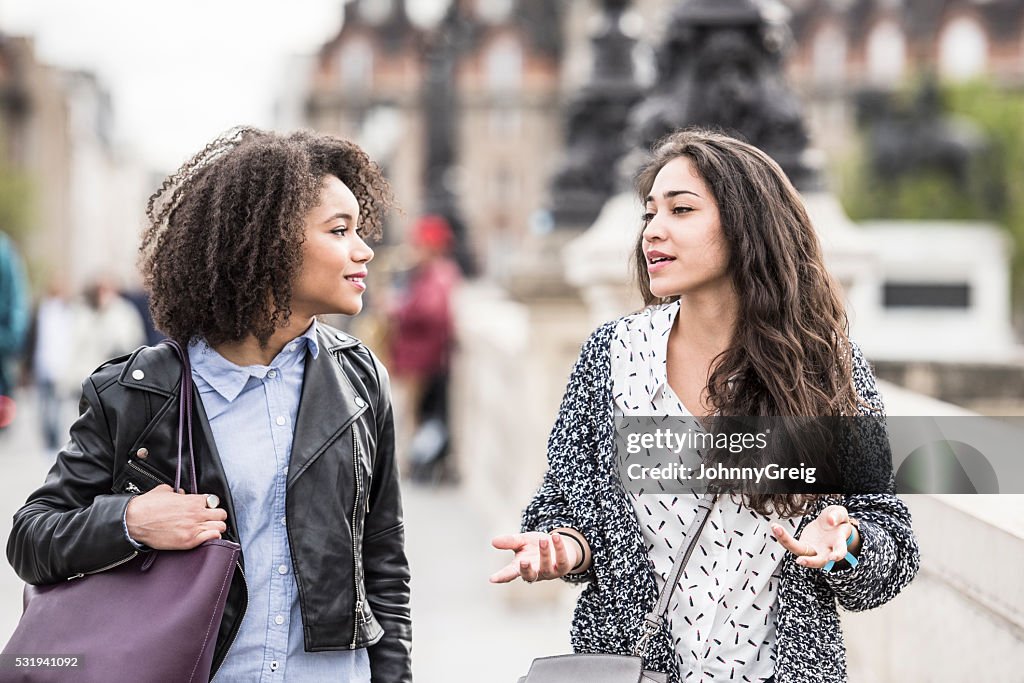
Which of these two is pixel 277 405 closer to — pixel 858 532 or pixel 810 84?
pixel 858 532

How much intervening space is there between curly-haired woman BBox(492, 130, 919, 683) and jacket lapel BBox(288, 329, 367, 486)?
380 millimetres

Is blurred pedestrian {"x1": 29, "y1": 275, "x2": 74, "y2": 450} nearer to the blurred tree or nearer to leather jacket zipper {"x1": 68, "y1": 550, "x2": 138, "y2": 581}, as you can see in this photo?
leather jacket zipper {"x1": 68, "y1": 550, "x2": 138, "y2": 581}

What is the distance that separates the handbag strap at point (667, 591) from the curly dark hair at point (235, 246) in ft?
2.73

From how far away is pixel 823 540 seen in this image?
2441 mm

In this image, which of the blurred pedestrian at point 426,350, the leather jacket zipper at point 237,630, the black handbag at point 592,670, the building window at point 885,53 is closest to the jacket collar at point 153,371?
the leather jacket zipper at point 237,630

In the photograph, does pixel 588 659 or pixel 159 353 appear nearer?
pixel 588 659

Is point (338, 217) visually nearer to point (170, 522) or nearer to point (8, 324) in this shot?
point (170, 522)

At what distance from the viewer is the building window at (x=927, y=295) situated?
1566 centimetres

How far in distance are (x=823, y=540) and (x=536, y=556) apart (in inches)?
18.7

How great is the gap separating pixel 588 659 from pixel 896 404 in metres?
2.45

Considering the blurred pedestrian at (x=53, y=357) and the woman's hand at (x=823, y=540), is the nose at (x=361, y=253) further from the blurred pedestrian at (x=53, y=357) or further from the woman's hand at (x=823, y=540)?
the blurred pedestrian at (x=53, y=357)

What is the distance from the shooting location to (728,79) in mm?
6941

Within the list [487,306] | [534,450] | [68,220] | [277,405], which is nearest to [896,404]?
[277,405]

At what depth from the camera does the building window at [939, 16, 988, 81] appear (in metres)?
84.5
